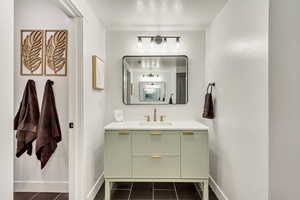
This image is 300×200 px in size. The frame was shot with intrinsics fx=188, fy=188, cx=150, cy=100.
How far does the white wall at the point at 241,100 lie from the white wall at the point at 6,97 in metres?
1.57

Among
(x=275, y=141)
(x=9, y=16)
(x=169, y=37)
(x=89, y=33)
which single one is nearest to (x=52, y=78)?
(x=89, y=33)

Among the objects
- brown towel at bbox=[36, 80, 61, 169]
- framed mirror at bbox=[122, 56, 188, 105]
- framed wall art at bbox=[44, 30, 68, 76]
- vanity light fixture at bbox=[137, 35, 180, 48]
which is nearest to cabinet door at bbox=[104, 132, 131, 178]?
brown towel at bbox=[36, 80, 61, 169]

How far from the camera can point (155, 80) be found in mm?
2885

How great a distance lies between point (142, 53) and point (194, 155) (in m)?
1.69

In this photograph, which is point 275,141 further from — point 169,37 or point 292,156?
point 169,37

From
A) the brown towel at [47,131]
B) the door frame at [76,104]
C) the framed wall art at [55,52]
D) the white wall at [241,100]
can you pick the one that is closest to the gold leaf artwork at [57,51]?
the framed wall art at [55,52]

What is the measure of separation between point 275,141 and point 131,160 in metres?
1.74

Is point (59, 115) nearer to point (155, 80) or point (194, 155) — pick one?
point (155, 80)

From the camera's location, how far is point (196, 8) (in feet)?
7.39

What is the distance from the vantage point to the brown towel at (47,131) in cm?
214

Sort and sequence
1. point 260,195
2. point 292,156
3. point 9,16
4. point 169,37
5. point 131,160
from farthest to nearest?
1. point 169,37
2. point 131,160
3. point 260,195
4. point 9,16
5. point 292,156

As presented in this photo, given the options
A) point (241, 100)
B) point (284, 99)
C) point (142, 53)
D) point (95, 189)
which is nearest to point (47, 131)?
point (95, 189)

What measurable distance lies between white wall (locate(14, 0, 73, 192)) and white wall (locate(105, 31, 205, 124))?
2.27 feet

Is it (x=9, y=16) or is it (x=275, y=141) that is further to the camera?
(x=9, y=16)
